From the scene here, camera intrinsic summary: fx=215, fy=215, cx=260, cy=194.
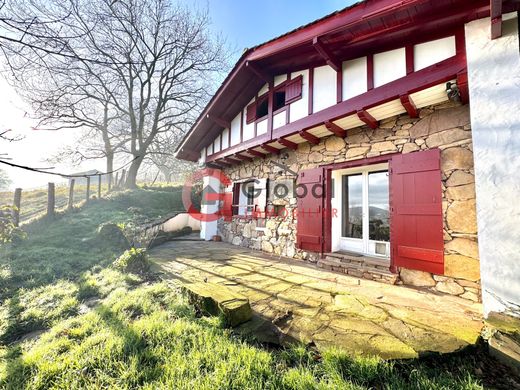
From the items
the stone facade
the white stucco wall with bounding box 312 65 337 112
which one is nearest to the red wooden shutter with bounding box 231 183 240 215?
the stone facade

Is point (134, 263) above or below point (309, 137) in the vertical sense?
below

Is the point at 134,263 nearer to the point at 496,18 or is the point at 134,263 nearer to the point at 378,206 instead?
the point at 378,206

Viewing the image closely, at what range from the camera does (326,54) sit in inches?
140

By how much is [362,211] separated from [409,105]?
197 centimetres

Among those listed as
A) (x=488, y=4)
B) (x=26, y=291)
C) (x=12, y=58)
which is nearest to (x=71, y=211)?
(x=26, y=291)

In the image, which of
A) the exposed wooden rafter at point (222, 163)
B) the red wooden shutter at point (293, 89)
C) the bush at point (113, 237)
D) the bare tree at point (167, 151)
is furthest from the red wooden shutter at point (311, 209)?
the bare tree at point (167, 151)

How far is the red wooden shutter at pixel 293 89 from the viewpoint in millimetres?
4566

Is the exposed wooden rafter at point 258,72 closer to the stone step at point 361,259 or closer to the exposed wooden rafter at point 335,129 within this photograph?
the exposed wooden rafter at point 335,129

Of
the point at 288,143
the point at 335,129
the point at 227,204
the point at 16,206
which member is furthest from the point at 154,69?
the point at 335,129

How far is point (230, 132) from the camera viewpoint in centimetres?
662

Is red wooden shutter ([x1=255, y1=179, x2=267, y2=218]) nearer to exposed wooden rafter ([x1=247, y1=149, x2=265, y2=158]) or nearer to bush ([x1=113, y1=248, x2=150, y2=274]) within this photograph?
exposed wooden rafter ([x1=247, y1=149, x2=265, y2=158])

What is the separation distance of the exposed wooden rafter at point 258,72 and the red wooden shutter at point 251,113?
72cm

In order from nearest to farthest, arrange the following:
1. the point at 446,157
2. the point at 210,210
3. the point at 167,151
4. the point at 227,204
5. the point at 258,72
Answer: the point at 446,157, the point at 258,72, the point at 227,204, the point at 210,210, the point at 167,151

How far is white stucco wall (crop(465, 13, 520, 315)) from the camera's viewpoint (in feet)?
6.48
